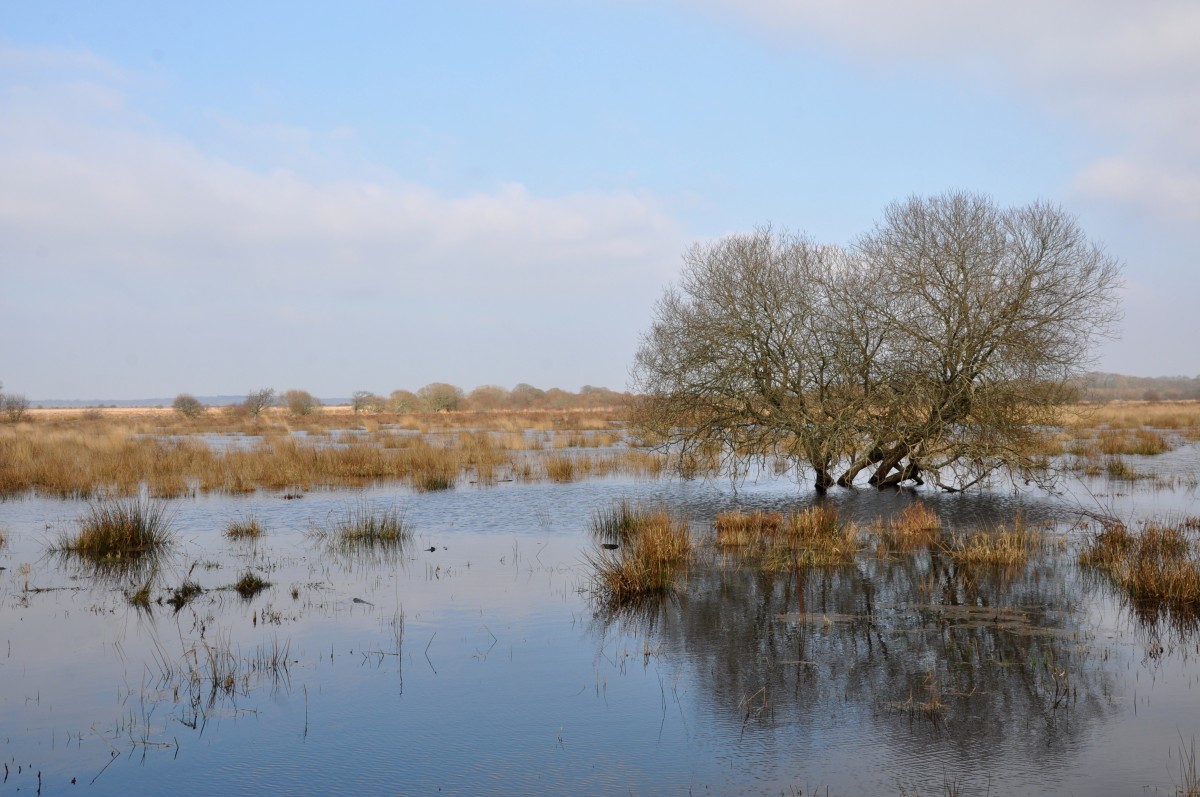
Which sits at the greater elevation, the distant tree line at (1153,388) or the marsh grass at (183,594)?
the distant tree line at (1153,388)

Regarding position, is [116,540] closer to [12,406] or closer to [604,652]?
[604,652]

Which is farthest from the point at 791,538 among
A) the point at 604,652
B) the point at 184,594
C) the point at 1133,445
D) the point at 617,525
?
the point at 1133,445

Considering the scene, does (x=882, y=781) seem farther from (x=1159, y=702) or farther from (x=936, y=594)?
(x=936, y=594)

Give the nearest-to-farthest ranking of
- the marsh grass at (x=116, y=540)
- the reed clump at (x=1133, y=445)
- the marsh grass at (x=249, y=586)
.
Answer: the marsh grass at (x=249, y=586), the marsh grass at (x=116, y=540), the reed clump at (x=1133, y=445)

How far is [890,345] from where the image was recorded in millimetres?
18141

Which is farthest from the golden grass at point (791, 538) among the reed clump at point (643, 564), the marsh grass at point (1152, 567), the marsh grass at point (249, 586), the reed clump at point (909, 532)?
the marsh grass at point (249, 586)

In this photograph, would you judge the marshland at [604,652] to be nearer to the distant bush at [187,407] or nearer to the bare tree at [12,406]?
the bare tree at [12,406]

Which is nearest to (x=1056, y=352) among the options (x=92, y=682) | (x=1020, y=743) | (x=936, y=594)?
(x=936, y=594)

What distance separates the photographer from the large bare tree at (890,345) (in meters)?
17.5

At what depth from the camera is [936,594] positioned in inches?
397

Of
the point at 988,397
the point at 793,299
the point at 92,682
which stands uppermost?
the point at 793,299

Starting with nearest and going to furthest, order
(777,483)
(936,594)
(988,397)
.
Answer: (936,594) < (988,397) < (777,483)

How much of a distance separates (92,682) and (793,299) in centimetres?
1427

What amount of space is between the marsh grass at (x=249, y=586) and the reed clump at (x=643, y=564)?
4026 millimetres
